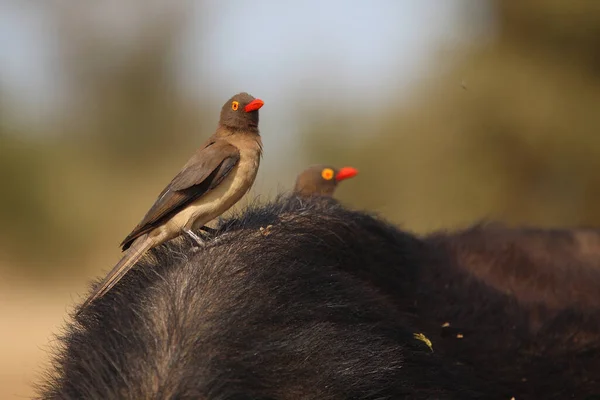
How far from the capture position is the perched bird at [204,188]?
3.88 meters

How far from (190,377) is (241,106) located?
2000 mm

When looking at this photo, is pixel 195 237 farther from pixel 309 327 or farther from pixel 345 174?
pixel 345 174

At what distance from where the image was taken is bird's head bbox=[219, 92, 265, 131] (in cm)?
450


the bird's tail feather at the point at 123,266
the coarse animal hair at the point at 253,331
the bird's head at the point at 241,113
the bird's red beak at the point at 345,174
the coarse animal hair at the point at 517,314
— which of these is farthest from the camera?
the bird's red beak at the point at 345,174

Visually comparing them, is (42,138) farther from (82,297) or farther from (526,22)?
(82,297)

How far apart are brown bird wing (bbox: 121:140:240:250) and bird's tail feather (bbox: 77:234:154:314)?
0.05 m

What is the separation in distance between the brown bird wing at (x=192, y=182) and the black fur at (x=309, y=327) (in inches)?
6.3

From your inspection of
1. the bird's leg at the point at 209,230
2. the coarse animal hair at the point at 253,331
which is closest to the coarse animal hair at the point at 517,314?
the coarse animal hair at the point at 253,331

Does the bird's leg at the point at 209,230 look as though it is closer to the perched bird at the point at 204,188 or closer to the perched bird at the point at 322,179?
the perched bird at the point at 204,188

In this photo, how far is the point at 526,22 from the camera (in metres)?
18.8

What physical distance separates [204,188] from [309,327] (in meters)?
1.03

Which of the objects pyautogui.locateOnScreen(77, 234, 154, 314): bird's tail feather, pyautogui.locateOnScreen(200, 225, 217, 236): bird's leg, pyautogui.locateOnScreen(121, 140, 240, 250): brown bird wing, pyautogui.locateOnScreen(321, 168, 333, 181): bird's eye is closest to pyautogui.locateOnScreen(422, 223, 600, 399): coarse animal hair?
pyautogui.locateOnScreen(321, 168, 333, 181): bird's eye

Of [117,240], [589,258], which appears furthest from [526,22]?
[589,258]

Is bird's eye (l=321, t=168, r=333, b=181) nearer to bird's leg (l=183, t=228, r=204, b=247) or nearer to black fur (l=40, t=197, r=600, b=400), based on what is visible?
black fur (l=40, t=197, r=600, b=400)
